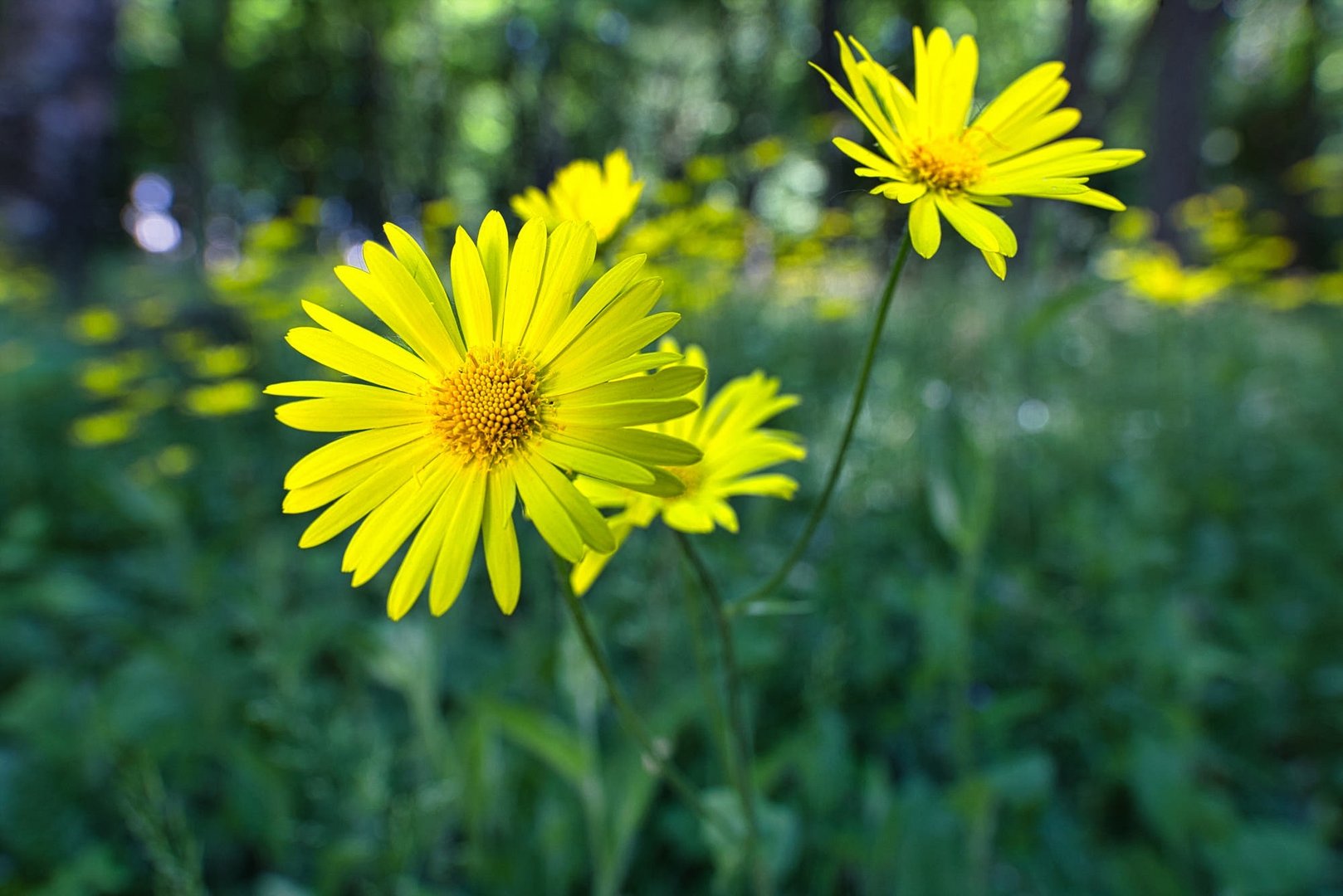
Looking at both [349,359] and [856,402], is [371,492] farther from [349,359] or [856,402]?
[856,402]

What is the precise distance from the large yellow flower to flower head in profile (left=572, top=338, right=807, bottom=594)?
262 mm

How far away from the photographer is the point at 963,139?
84cm

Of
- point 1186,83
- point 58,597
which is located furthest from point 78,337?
point 1186,83

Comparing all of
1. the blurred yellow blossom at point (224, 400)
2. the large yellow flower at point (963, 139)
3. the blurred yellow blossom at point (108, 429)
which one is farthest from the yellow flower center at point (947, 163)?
the blurred yellow blossom at point (108, 429)

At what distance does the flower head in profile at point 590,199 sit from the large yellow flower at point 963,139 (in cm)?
34

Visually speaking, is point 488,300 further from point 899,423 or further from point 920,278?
point 920,278

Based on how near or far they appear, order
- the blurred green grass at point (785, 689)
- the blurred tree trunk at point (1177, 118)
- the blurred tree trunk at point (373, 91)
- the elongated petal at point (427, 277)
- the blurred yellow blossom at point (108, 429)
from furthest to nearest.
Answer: the blurred tree trunk at point (373, 91), the blurred tree trunk at point (1177, 118), the blurred yellow blossom at point (108, 429), the blurred green grass at point (785, 689), the elongated petal at point (427, 277)

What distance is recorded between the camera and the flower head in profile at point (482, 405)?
27.5 inches

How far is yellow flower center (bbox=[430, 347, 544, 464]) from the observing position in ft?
2.62

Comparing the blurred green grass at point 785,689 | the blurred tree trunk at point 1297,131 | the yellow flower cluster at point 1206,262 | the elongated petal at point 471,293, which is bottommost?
the blurred green grass at point 785,689

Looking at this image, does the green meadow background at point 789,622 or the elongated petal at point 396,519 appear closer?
the elongated petal at point 396,519

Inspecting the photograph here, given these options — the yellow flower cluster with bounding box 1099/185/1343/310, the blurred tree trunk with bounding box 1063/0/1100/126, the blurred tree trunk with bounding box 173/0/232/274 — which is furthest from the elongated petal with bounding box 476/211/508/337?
the blurred tree trunk with bounding box 173/0/232/274

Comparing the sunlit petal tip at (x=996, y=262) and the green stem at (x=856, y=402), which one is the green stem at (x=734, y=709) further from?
the sunlit petal tip at (x=996, y=262)

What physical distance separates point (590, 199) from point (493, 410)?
17.2 inches
